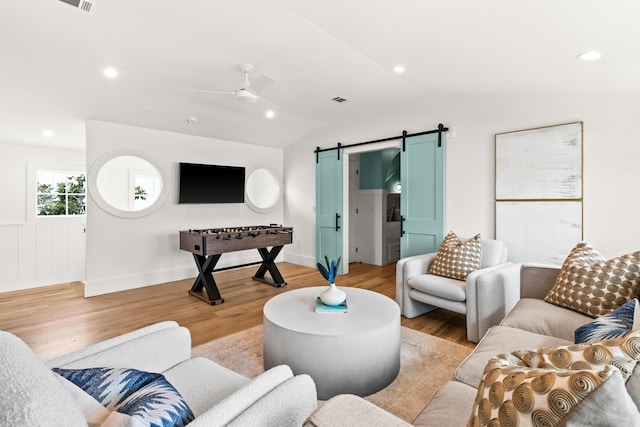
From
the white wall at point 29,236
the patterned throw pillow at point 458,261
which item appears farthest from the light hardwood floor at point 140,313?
Answer: the patterned throw pillow at point 458,261

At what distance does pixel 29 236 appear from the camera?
466 centimetres

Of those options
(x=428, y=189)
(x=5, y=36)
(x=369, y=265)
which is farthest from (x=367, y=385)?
(x=369, y=265)

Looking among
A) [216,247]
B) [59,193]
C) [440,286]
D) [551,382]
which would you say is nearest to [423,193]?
[440,286]

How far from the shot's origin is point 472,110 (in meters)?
3.80

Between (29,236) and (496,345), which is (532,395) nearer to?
(496,345)

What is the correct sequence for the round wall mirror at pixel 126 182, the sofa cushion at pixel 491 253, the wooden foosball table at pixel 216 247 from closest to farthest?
1. the sofa cushion at pixel 491 253
2. the wooden foosball table at pixel 216 247
3. the round wall mirror at pixel 126 182

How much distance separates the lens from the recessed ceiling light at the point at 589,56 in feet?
7.49

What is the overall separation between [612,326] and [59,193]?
259 inches

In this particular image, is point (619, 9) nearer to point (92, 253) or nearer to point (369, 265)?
point (369, 265)

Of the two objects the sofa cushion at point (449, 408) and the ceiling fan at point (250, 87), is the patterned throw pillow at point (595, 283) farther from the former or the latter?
the ceiling fan at point (250, 87)

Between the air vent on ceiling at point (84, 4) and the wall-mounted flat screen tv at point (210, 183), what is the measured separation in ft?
8.90

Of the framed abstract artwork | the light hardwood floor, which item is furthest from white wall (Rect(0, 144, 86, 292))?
the framed abstract artwork

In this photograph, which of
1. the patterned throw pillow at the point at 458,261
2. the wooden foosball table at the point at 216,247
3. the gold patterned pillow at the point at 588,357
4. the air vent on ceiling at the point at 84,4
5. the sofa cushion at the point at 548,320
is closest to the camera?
the gold patterned pillow at the point at 588,357

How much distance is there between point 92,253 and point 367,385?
3945 mm
